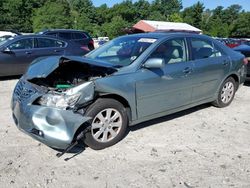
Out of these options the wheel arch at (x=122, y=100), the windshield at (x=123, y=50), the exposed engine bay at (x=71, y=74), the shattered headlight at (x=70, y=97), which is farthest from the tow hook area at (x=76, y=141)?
the windshield at (x=123, y=50)

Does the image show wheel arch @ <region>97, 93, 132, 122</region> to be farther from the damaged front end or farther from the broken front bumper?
the broken front bumper

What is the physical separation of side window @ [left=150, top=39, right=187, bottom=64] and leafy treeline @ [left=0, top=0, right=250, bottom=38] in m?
63.7

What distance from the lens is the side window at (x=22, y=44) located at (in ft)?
31.5

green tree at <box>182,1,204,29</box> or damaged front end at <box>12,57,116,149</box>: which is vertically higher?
green tree at <box>182,1,204,29</box>

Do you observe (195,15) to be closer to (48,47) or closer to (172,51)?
(48,47)

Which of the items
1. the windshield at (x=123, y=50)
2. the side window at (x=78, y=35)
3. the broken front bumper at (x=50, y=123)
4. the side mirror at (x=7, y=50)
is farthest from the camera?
the side window at (x=78, y=35)

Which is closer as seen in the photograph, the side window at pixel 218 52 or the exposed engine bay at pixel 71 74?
the exposed engine bay at pixel 71 74

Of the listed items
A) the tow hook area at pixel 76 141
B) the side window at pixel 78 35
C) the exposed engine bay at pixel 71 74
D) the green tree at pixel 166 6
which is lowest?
the tow hook area at pixel 76 141

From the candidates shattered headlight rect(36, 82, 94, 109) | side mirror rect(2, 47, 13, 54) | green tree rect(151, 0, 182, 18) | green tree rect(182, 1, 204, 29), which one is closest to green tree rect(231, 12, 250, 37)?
green tree rect(182, 1, 204, 29)

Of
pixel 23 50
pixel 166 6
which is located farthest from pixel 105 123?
pixel 166 6

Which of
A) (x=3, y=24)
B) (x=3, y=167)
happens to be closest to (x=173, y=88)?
(x=3, y=167)

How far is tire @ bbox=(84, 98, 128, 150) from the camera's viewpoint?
4270 mm

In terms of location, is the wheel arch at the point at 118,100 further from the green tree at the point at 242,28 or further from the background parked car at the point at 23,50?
the green tree at the point at 242,28

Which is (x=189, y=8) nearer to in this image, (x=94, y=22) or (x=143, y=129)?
(x=94, y=22)
